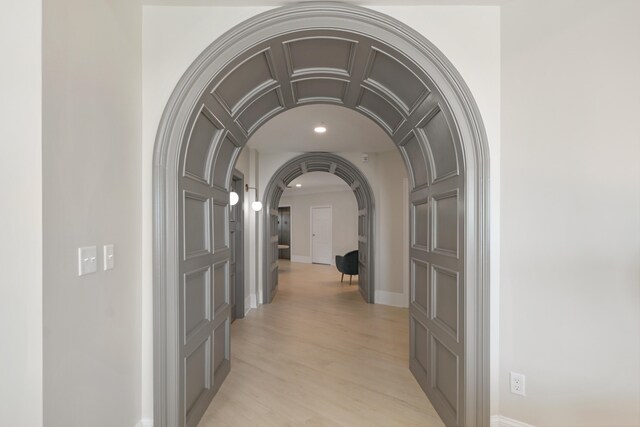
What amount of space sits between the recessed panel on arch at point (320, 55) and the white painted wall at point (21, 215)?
1276 mm

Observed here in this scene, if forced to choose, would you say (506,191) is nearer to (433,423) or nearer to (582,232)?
(582,232)

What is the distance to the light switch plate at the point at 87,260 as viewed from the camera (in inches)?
53.1

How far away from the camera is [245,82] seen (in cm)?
216

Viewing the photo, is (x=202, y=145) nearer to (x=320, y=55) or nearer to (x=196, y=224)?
(x=196, y=224)

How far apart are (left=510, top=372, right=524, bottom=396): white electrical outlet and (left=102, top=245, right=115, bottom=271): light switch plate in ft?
7.40

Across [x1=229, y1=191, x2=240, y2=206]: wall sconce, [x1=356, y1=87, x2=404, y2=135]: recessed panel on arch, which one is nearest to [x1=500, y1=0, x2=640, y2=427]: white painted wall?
[x1=356, y1=87, x2=404, y2=135]: recessed panel on arch

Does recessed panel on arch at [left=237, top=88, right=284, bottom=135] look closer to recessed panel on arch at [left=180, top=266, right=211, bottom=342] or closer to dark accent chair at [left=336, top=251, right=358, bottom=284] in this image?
recessed panel on arch at [left=180, top=266, right=211, bottom=342]

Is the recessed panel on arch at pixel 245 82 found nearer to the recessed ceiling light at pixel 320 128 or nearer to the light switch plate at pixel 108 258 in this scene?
the light switch plate at pixel 108 258

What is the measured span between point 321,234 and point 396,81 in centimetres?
901

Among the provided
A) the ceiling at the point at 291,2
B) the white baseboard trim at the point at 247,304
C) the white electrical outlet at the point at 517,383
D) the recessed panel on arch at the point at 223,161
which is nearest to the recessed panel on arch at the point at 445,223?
the white electrical outlet at the point at 517,383

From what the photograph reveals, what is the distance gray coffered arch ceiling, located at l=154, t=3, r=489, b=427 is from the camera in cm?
179

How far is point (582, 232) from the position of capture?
164cm

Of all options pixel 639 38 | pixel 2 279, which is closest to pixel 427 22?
pixel 639 38

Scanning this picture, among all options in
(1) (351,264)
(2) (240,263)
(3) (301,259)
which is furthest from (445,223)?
(3) (301,259)
